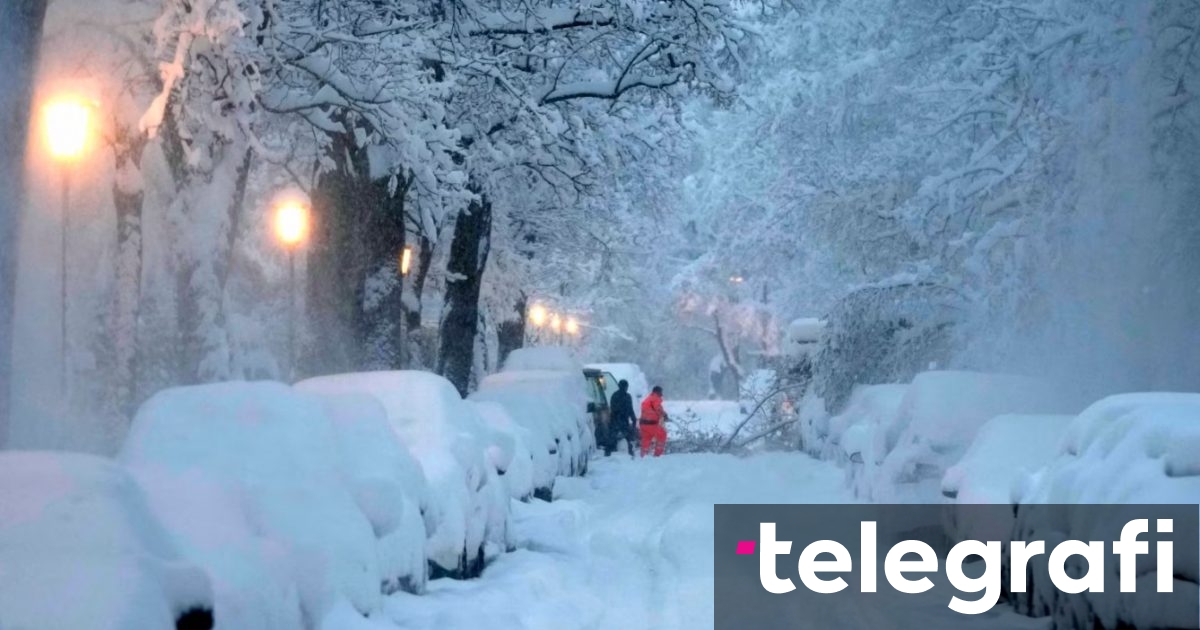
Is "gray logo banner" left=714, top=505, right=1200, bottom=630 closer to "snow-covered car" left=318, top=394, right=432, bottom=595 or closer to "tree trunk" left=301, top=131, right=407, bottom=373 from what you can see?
"snow-covered car" left=318, top=394, right=432, bottom=595

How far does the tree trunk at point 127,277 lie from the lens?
20609mm

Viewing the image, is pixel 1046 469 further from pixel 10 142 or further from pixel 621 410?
pixel 621 410

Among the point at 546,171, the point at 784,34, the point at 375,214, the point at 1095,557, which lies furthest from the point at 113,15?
the point at 784,34

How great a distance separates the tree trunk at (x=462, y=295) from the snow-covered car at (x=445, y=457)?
1286 centimetres

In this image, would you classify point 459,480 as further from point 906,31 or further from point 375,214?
point 906,31

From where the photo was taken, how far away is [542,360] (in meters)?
30.8

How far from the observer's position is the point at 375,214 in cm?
1984

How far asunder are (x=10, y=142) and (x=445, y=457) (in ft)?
12.7

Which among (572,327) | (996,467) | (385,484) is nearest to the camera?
(385,484)

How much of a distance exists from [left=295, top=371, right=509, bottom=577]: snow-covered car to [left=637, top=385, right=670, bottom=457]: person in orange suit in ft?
64.3

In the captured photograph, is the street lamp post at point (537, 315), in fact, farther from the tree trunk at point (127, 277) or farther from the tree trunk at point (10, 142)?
the tree trunk at point (10, 142)

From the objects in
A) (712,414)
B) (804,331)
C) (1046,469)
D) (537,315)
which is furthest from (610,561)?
(712,414)

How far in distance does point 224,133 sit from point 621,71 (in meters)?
8.11

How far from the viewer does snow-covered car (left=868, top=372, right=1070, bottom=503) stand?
15000 mm
